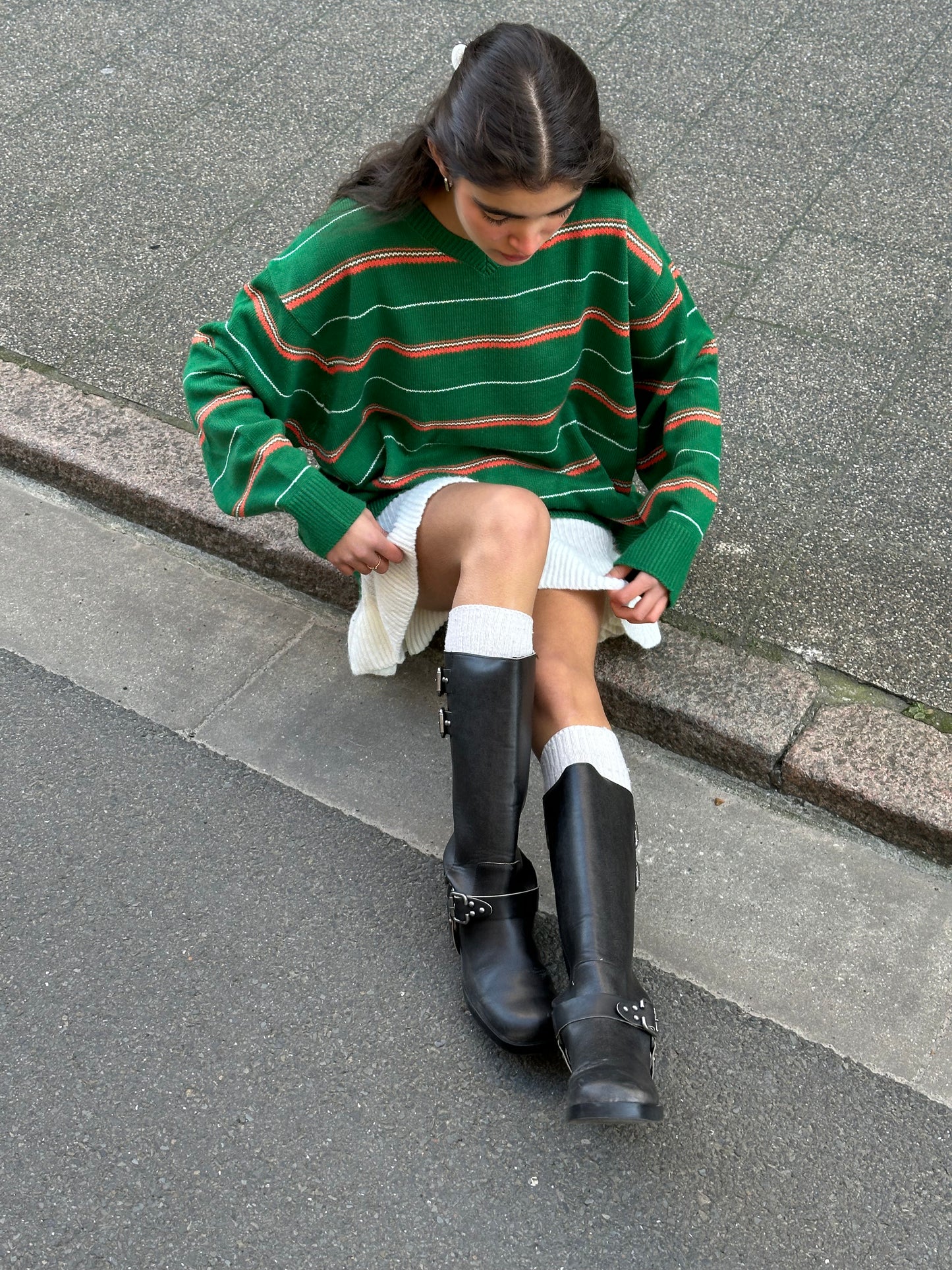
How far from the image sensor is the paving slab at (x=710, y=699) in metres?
2.48

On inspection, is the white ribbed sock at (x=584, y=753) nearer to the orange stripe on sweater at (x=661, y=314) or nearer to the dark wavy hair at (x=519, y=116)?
the orange stripe on sweater at (x=661, y=314)

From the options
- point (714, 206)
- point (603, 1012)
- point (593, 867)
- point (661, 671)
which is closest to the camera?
point (603, 1012)

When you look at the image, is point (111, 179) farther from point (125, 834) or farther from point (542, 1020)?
point (542, 1020)

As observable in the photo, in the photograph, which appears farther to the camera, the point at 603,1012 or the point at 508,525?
the point at 508,525

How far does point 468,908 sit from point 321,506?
2.36 feet

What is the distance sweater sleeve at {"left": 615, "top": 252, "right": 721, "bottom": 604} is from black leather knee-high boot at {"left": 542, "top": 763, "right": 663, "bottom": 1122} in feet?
1.42

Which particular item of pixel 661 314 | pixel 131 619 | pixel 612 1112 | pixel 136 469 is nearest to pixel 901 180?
pixel 661 314

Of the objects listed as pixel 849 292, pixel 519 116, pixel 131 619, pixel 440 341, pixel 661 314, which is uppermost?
pixel 519 116

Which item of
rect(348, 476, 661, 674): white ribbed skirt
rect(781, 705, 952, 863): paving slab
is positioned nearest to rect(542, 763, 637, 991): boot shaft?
rect(348, 476, 661, 674): white ribbed skirt

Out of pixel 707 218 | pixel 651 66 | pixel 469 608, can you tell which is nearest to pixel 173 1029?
pixel 469 608

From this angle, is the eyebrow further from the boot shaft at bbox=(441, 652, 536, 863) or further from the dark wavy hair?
the boot shaft at bbox=(441, 652, 536, 863)

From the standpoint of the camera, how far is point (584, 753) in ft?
→ 7.04

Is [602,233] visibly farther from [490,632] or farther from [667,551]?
[490,632]

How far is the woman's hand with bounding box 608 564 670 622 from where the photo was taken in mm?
2262
